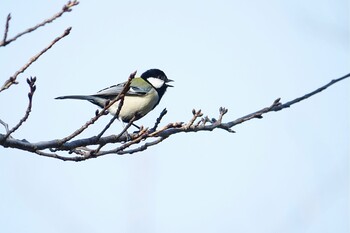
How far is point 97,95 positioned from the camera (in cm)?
623

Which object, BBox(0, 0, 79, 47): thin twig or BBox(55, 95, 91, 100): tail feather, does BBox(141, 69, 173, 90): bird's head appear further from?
BBox(0, 0, 79, 47): thin twig

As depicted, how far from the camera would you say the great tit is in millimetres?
6290

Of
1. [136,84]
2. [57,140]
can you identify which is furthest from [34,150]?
[136,84]

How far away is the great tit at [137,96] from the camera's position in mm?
6290

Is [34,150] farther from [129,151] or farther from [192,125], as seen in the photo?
[192,125]

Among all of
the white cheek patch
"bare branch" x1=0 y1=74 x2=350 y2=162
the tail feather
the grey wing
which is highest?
the white cheek patch

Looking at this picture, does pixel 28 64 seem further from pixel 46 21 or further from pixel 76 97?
pixel 76 97

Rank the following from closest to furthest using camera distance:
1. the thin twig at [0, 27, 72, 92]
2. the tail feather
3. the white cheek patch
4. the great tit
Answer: the thin twig at [0, 27, 72, 92] < the tail feather < the great tit < the white cheek patch

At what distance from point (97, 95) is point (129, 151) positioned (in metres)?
2.55

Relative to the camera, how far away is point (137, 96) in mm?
6969

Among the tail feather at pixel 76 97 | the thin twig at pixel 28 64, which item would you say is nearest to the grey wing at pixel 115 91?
the tail feather at pixel 76 97

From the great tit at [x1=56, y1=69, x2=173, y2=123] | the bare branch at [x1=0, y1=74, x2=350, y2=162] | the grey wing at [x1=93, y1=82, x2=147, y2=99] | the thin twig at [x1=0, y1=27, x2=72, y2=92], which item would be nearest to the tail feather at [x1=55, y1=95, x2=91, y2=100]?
the great tit at [x1=56, y1=69, x2=173, y2=123]

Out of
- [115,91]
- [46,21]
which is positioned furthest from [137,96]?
[46,21]

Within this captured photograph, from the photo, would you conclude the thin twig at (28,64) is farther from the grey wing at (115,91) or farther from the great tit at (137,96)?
the grey wing at (115,91)
